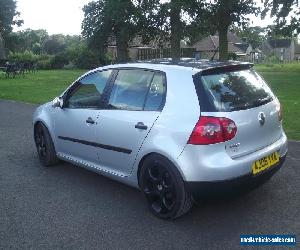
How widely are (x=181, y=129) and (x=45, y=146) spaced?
10.1 ft

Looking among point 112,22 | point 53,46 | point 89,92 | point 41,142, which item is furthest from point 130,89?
point 53,46

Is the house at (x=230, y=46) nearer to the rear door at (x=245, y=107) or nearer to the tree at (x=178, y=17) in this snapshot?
the tree at (x=178, y=17)

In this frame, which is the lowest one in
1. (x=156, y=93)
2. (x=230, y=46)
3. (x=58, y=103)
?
(x=230, y=46)

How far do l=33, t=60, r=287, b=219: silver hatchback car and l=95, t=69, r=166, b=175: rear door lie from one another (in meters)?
0.01

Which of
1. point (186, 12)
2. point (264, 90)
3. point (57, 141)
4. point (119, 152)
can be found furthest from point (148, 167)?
point (186, 12)

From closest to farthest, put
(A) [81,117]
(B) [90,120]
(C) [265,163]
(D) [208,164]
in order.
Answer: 1. (D) [208,164]
2. (C) [265,163]
3. (B) [90,120]
4. (A) [81,117]

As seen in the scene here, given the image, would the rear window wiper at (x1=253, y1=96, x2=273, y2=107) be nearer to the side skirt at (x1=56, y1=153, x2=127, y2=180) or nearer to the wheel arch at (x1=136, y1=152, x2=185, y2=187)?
the wheel arch at (x1=136, y1=152, x2=185, y2=187)

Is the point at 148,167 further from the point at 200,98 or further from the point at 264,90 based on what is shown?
the point at 264,90

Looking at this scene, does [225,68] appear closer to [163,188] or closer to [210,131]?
[210,131]

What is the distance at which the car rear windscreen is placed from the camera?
4387 mm

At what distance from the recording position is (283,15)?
32062 mm

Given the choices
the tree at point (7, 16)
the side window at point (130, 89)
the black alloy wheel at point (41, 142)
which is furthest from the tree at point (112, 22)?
the side window at point (130, 89)

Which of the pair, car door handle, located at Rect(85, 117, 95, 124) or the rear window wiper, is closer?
the rear window wiper

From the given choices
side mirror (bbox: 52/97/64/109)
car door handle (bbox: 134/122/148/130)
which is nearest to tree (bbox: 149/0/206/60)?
side mirror (bbox: 52/97/64/109)
